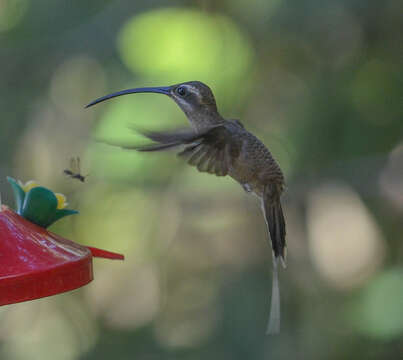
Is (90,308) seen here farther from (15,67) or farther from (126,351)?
(15,67)

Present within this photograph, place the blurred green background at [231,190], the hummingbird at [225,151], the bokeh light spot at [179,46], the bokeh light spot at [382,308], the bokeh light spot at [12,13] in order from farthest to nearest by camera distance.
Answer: the bokeh light spot at [12,13], the blurred green background at [231,190], the bokeh light spot at [382,308], the bokeh light spot at [179,46], the hummingbird at [225,151]

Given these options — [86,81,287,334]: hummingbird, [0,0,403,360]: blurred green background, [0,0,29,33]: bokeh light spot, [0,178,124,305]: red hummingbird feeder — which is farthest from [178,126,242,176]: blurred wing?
[0,0,29,33]: bokeh light spot

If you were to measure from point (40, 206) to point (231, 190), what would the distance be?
8.44 ft

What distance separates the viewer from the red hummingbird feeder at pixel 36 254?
5.21 feet

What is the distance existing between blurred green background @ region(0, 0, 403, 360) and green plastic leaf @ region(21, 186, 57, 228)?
2.14m

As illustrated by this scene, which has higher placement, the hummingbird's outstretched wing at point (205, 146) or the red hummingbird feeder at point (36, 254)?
the hummingbird's outstretched wing at point (205, 146)

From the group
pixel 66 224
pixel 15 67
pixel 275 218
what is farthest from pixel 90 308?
pixel 275 218

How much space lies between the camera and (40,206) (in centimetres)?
198

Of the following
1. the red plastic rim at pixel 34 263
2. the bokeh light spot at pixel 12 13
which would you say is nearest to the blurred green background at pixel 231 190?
the bokeh light spot at pixel 12 13

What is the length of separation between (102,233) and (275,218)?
2.57m

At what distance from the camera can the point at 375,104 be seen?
452cm

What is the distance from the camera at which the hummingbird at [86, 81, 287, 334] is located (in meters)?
1.73

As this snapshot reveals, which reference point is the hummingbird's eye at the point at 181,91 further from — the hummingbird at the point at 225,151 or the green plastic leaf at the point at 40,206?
the green plastic leaf at the point at 40,206

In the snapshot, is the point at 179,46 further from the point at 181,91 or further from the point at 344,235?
the point at 181,91
